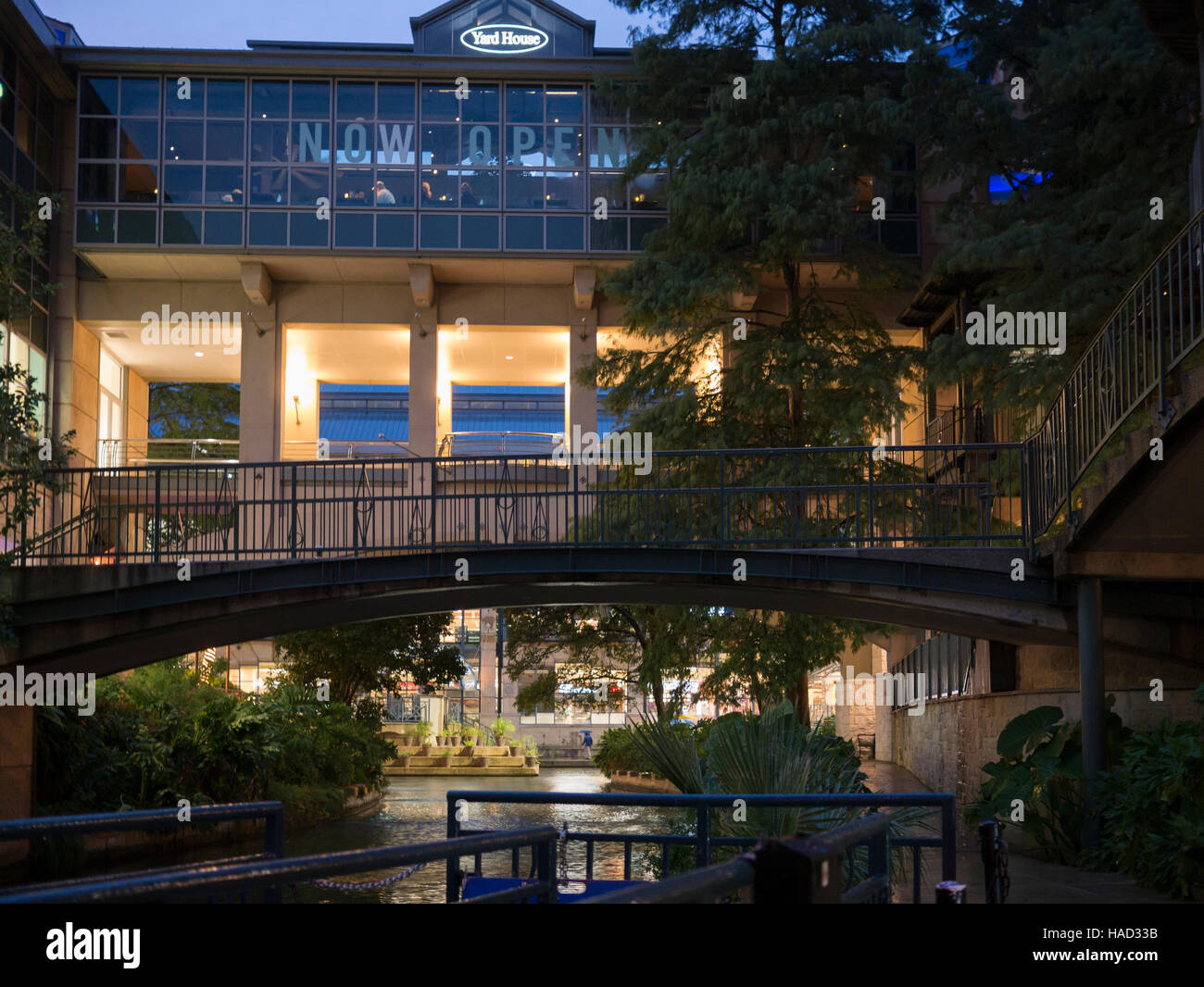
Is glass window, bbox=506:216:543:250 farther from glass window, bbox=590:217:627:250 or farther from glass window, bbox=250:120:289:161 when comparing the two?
glass window, bbox=250:120:289:161

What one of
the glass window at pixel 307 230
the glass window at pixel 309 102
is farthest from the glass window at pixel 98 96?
the glass window at pixel 307 230

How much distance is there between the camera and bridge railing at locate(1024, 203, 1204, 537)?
968cm

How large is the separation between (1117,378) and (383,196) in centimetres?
2232

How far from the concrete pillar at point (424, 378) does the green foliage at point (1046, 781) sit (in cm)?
2031

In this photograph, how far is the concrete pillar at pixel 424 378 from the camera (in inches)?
1259

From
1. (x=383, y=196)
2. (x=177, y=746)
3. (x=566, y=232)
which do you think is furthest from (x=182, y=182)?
(x=177, y=746)

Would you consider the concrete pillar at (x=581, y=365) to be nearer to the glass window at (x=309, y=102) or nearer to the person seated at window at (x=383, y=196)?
the person seated at window at (x=383, y=196)

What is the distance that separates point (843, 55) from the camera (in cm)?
2539

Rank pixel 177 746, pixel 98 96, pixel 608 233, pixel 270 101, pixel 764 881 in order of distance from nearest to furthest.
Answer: pixel 764 881
pixel 177 746
pixel 98 96
pixel 270 101
pixel 608 233

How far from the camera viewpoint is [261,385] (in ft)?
105

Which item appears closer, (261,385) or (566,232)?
(566,232)

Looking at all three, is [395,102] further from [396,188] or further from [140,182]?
[140,182]

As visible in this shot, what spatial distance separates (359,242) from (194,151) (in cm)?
439

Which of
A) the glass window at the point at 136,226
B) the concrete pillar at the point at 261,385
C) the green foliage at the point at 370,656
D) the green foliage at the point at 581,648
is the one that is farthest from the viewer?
the concrete pillar at the point at 261,385
